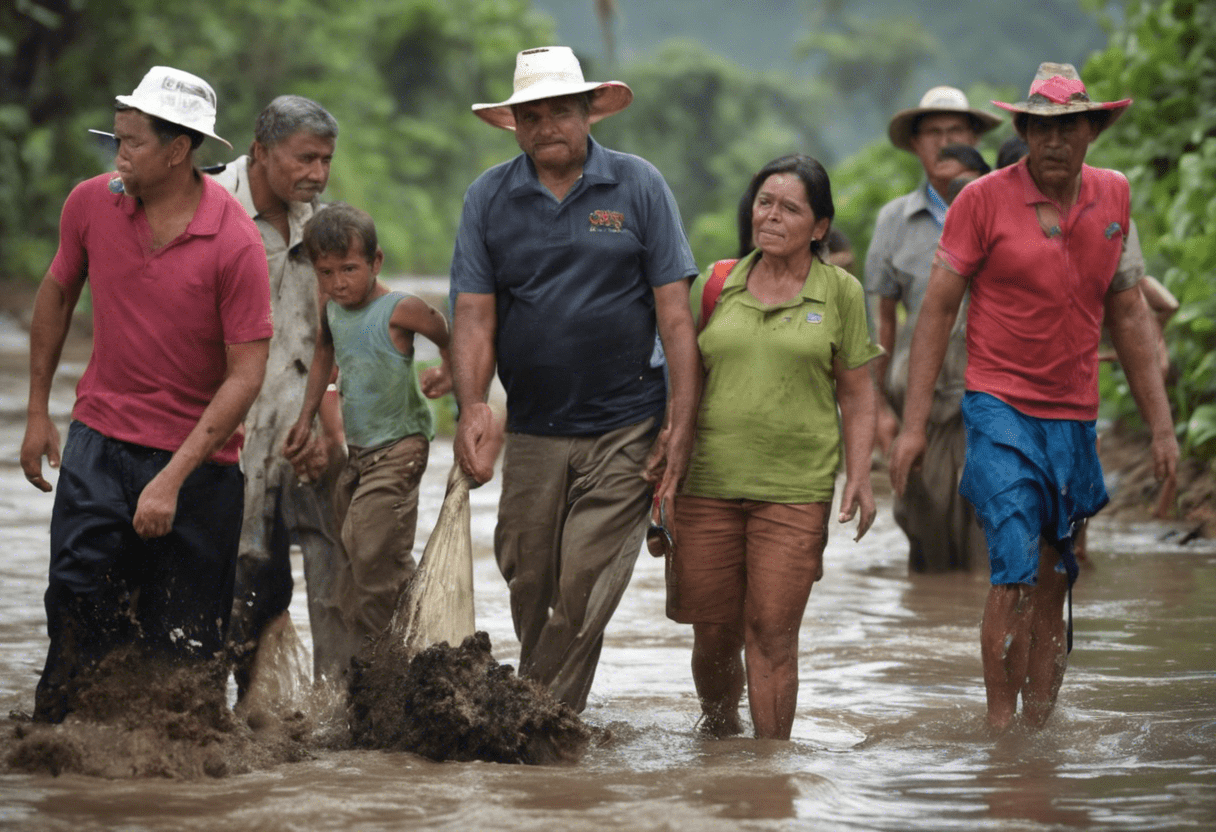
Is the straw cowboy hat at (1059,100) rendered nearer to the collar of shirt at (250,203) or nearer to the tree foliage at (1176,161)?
the collar of shirt at (250,203)

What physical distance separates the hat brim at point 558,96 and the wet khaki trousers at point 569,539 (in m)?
1.07

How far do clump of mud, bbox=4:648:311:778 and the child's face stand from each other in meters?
1.46

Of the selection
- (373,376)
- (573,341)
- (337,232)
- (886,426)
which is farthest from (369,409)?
(886,426)

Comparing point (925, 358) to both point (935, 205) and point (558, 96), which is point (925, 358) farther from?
point (935, 205)

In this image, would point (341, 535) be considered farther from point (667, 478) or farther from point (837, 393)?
point (837, 393)

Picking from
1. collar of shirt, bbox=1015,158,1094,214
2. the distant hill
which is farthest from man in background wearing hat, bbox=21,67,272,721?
the distant hill

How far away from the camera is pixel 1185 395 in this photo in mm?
10562

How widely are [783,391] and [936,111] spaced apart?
12.9 ft

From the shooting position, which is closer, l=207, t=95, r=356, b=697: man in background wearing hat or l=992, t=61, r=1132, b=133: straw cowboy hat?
l=992, t=61, r=1132, b=133: straw cowboy hat

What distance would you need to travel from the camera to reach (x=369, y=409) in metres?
6.10

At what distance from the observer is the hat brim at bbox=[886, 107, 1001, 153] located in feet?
29.4

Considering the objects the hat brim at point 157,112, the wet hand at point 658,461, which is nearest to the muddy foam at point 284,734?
the wet hand at point 658,461

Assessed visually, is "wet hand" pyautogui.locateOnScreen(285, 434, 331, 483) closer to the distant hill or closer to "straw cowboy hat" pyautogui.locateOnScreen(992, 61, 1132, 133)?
"straw cowboy hat" pyautogui.locateOnScreen(992, 61, 1132, 133)

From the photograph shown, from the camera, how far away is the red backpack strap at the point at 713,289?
5.69 meters
